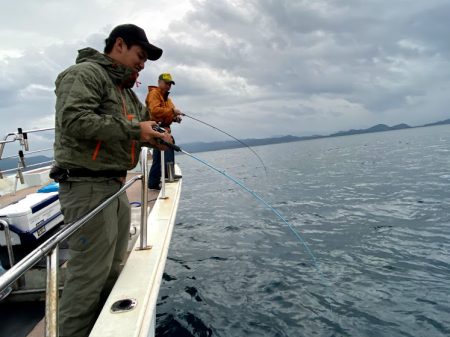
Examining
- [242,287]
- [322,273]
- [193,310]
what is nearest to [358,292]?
[322,273]

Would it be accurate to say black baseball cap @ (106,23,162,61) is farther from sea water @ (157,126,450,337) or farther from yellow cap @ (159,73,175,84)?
yellow cap @ (159,73,175,84)

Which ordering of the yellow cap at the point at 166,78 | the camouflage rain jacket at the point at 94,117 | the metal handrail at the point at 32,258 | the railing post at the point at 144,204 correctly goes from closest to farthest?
the metal handrail at the point at 32,258 → the camouflage rain jacket at the point at 94,117 → the railing post at the point at 144,204 → the yellow cap at the point at 166,78

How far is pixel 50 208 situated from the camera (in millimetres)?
4094

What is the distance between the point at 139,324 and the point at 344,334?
2728 millimetres

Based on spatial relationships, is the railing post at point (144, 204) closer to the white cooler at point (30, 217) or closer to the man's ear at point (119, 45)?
the man's ear at point (119, 45)

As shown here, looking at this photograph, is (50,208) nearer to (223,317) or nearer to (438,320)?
(223,317)

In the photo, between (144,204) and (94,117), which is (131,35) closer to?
(94,117)

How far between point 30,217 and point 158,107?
3056 mm

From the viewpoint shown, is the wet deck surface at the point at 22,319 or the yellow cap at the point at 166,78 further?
the yellow cap at the point at 166,78

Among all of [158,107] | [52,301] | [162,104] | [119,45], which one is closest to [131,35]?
[119,45]

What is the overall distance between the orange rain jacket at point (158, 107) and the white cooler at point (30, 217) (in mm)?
2470

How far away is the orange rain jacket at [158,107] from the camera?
19.2 feet

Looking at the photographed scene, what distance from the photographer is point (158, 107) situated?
5.88 meters

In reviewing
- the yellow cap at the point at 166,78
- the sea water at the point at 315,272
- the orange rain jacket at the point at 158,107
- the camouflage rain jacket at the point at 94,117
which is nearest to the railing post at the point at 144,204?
the camouflage rain jacket at the point at 94,117
